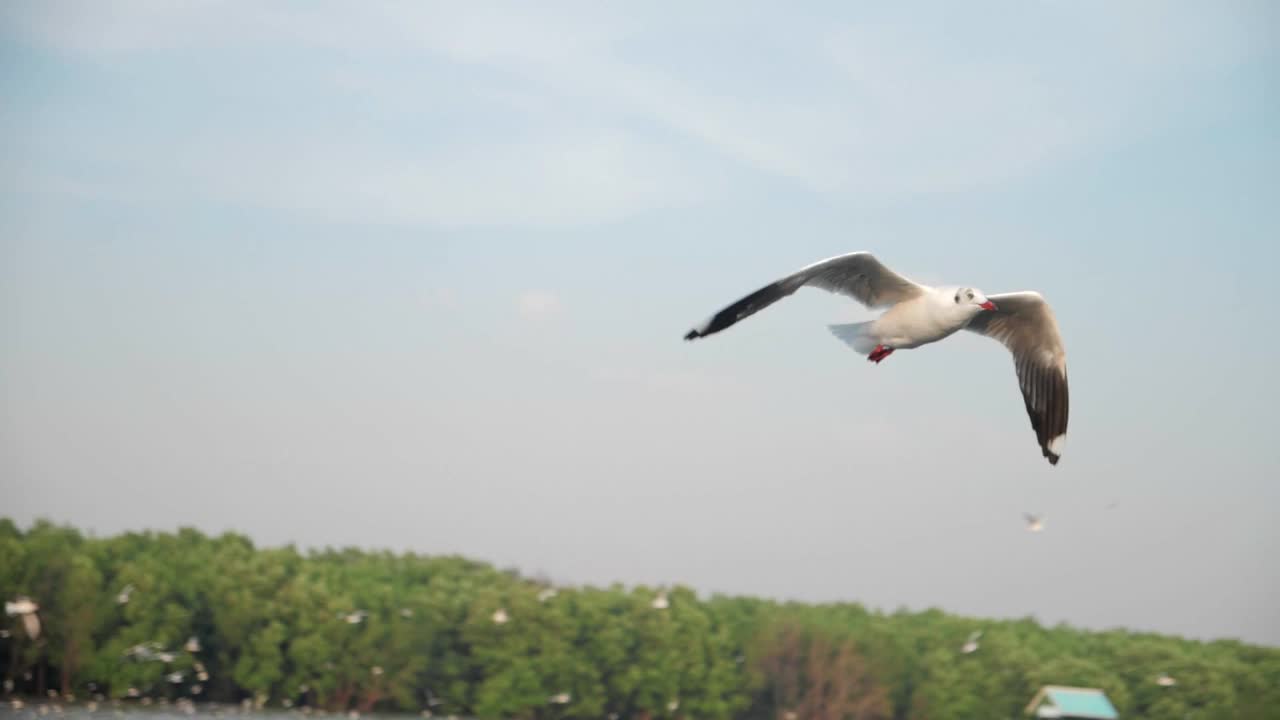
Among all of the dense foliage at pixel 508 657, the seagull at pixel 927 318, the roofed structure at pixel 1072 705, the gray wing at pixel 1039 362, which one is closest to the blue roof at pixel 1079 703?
the roofed structure at pixel 1072 705

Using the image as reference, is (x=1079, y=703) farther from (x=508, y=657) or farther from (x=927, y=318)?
(x=927, y=318)

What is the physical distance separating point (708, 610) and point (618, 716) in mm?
7633

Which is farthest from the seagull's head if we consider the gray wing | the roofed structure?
the roofed structure

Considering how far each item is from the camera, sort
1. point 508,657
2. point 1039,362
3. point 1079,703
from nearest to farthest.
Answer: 1. point 1039,362
2. point 1079,703
3. point 508,657

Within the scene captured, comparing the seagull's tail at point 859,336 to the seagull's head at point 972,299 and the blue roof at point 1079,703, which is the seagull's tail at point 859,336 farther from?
the blue roof at point 1079,703

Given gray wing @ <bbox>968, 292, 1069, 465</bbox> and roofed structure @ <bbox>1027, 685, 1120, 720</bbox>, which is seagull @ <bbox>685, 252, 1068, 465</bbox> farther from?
roofed structure @ <bbox>1027, 685, 1120, 720</bbox>

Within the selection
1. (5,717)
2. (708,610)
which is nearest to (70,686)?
(5,717)

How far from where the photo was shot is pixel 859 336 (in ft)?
46.2

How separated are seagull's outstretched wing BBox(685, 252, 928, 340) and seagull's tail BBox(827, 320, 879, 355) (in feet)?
1.11

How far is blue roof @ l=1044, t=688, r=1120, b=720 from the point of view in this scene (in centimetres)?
6606

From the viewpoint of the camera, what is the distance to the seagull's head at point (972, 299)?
13.7 metres

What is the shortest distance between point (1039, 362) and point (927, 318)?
7.46 ft

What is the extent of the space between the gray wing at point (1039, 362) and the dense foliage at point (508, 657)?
5443 centimetres

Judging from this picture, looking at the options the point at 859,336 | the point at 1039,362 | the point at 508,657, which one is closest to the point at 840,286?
the point at 859,336
